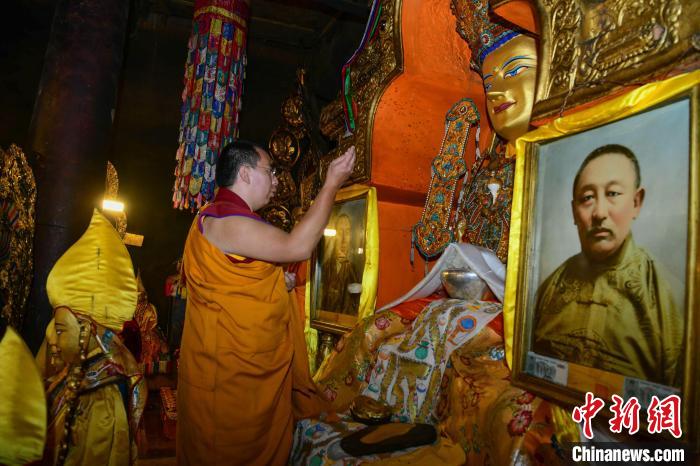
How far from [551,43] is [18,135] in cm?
873

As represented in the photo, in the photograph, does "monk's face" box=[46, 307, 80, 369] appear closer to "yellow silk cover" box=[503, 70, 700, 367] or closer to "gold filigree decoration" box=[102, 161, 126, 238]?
"yellow silk cover" box=[503, 70, 700, 367]

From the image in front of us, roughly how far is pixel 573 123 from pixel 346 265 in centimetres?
263

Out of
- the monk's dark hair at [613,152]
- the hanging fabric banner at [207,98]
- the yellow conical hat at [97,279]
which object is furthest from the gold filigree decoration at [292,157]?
the monk's dark hair at [613,152]

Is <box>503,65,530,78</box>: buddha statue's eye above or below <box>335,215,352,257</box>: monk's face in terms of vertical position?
above

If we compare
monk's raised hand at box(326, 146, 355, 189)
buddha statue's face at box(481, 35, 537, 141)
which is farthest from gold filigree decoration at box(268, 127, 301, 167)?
monk's raised hand at box(326, 146, 355, 189)

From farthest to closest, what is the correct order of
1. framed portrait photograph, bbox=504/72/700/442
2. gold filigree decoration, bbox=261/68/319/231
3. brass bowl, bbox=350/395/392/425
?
gold filigree decoration, bbox=261/68/319/231
brass bowl, bbox=350/395/392/425
framed portrait photograph, bbox=504/72/700/442

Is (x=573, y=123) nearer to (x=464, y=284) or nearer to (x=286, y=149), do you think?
(x=464, y=284)

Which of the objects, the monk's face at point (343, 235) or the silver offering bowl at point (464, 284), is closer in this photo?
the silver offering bowl at point (464, 284)

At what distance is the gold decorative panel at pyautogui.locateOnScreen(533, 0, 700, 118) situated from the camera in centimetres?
157

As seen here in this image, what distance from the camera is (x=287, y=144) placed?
730cm

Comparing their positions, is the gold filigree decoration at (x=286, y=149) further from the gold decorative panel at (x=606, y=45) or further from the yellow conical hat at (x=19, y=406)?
the yellow conical hat at (x=19, y=406)

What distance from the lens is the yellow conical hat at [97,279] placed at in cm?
186

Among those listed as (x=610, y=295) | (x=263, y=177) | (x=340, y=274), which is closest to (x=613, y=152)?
(x=610, y=295)

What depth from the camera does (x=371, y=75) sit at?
4.17m
